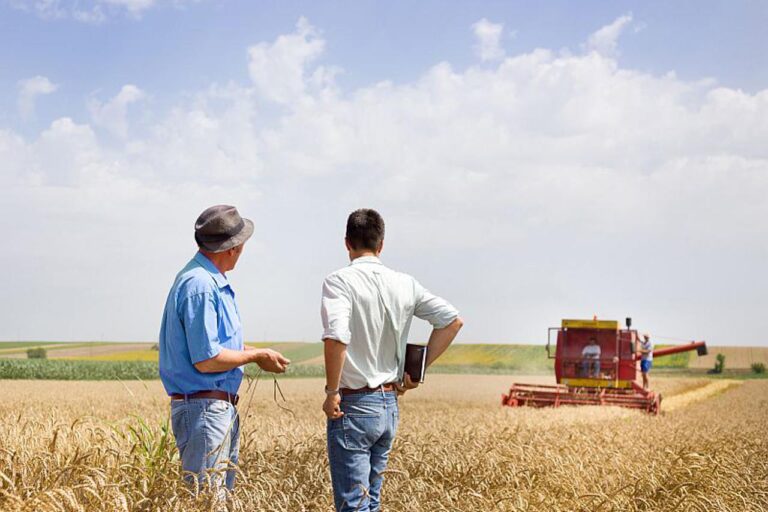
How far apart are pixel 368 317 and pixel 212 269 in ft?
2.97

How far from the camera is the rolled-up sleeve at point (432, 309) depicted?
5.07 meters

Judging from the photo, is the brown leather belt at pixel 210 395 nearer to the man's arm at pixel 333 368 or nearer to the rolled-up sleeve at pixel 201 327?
the rolled-up sleeve at pixel 201 327

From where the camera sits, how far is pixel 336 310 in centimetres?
455

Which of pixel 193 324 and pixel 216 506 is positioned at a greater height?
pixel 193 324

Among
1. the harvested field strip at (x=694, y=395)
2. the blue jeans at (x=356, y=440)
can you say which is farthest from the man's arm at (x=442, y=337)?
the harvested field strip at (x=694, y=395)

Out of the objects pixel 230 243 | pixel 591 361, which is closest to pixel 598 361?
pixel 591 361

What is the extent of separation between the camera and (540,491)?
6.63m

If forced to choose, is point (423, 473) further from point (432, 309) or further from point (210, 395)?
point (210, 395)

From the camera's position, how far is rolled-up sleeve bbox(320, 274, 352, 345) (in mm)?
4504

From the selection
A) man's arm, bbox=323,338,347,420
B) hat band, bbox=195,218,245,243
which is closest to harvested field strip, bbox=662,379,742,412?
man's arm, bbox=323,338,347,420

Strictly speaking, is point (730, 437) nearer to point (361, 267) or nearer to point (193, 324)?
point (361, 267)

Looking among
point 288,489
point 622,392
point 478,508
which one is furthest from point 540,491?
point 622,392

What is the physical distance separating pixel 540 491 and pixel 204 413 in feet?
10.5

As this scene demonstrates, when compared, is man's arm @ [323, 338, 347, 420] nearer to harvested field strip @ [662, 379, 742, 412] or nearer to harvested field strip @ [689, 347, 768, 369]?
harvested field strip @ [662, 379, 742, 412]
